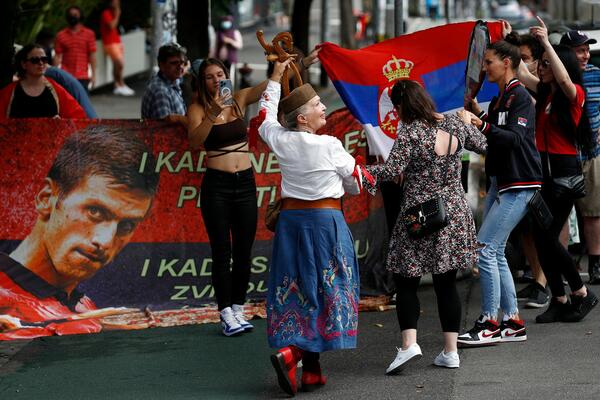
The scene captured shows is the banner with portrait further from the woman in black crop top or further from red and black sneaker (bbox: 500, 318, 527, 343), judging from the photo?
red and black sneaker (bbox: 500, 318, 527, 343)

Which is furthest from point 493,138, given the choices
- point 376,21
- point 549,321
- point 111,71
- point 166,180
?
point 376,21

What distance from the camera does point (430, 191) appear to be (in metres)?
7.27

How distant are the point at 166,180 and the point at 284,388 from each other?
2.78 metres

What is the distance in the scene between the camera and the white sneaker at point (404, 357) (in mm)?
7301

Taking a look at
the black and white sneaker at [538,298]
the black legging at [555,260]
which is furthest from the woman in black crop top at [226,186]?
the black and white sneaker at [538,298]

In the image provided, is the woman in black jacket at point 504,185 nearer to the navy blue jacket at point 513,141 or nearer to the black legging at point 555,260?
the navy blue jacket at point 513,141

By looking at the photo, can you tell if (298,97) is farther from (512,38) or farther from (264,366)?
(512,38)

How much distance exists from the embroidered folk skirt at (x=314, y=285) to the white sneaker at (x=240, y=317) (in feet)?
4.98

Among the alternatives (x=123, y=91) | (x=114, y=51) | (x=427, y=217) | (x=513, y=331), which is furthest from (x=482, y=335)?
(x=123, y=91)

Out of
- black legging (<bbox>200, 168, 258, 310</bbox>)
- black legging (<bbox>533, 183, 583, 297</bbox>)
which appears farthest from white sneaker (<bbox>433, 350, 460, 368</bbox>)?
black legging (<bbox>200, 168, 258, 310</bbox>)

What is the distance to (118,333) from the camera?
883cm

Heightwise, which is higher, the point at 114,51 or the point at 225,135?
the point at 225,135

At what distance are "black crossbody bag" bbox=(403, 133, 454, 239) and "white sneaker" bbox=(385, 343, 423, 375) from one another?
2.10 ft

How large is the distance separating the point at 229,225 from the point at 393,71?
1.61 meters
